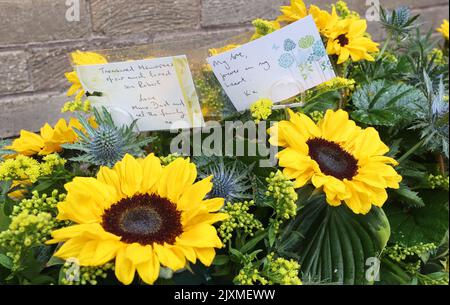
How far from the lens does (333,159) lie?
22.6 inches

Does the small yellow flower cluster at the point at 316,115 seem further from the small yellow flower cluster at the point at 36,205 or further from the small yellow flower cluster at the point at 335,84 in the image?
the small yellow flower cluster at the point at 36,205

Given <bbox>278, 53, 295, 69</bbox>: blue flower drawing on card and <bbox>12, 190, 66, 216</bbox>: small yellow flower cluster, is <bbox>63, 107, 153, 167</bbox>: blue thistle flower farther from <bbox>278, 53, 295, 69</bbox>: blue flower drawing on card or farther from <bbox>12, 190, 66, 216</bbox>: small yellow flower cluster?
<bbox>278, 53, 295, 69</bbox>: blue flower drawing on card

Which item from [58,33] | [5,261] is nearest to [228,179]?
[5,261]

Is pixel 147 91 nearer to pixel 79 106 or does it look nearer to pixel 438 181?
pixel 79 106

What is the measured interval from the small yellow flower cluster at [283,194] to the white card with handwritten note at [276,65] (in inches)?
6.4

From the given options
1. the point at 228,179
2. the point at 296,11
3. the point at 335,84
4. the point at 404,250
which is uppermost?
the point at 296,11

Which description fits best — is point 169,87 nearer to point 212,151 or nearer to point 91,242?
point 212,151

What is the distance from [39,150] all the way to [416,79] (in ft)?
1.88

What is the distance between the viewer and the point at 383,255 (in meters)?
0.66

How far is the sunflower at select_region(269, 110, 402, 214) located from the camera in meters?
0.54

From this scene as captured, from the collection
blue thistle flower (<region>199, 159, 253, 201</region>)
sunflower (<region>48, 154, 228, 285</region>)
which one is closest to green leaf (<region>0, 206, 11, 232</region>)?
sunflower (<region>48, 154, 228, 285</region>)

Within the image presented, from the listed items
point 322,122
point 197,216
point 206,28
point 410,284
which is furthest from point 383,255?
point 206,28

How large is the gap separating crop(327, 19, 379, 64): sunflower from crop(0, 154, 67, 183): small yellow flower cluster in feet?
1.32

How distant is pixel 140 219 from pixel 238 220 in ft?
0.38
